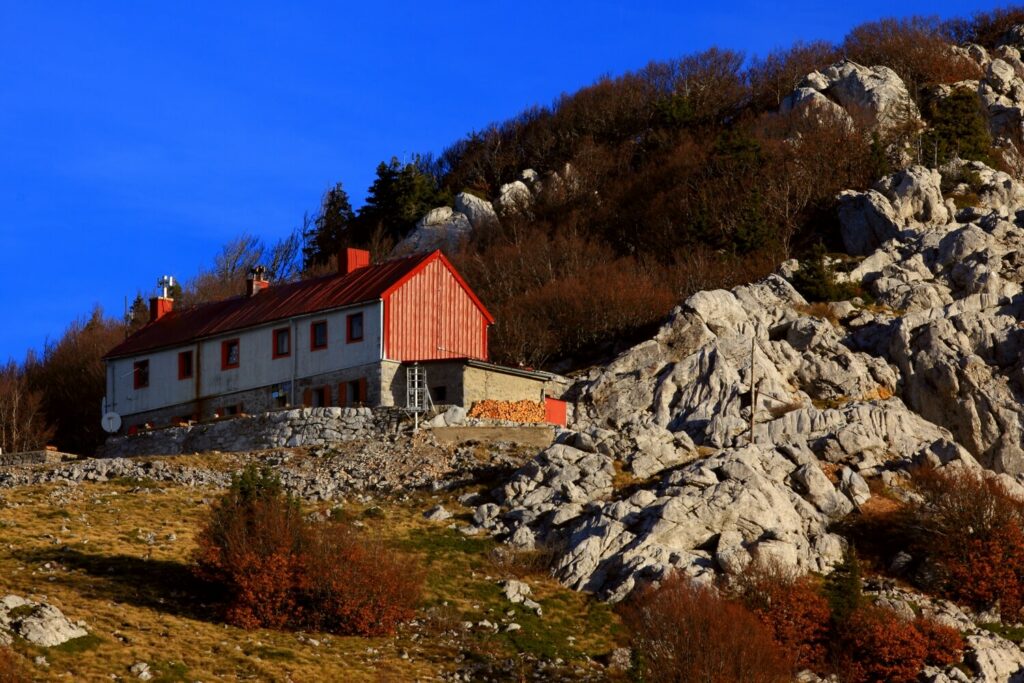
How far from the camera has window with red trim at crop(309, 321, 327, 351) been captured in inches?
2660

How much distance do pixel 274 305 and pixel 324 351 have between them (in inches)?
199

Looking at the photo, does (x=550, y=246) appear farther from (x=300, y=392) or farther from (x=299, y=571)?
(x=299, y=571)

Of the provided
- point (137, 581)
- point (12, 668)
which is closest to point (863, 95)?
point (137, 581)

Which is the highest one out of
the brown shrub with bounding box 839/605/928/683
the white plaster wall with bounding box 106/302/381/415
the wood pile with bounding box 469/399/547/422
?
the white plaster wall with bounding box 106/302/381/415

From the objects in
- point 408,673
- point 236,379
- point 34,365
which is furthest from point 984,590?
point 34,365

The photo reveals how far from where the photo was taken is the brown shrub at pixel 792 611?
44.9 meters

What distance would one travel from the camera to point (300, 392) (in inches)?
2655

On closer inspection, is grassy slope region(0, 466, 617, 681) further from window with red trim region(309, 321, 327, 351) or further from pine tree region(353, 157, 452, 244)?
pine tree region(353, 157, 452, 244)

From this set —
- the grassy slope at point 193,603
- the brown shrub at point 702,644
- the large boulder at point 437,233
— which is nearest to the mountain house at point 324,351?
the grassy slope at point 193,603

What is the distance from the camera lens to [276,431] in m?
63.7

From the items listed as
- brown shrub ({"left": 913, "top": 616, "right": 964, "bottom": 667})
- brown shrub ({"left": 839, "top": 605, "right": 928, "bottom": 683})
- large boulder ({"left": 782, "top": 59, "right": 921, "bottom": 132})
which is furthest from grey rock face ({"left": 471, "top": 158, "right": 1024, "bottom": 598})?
large boulder ({"left": 782, "top": 59, "right": 921, "bottom": 132})

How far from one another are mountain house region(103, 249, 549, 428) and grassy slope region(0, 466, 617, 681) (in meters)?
11.1

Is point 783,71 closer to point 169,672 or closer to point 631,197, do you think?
point 631,197

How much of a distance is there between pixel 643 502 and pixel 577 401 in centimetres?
1662
